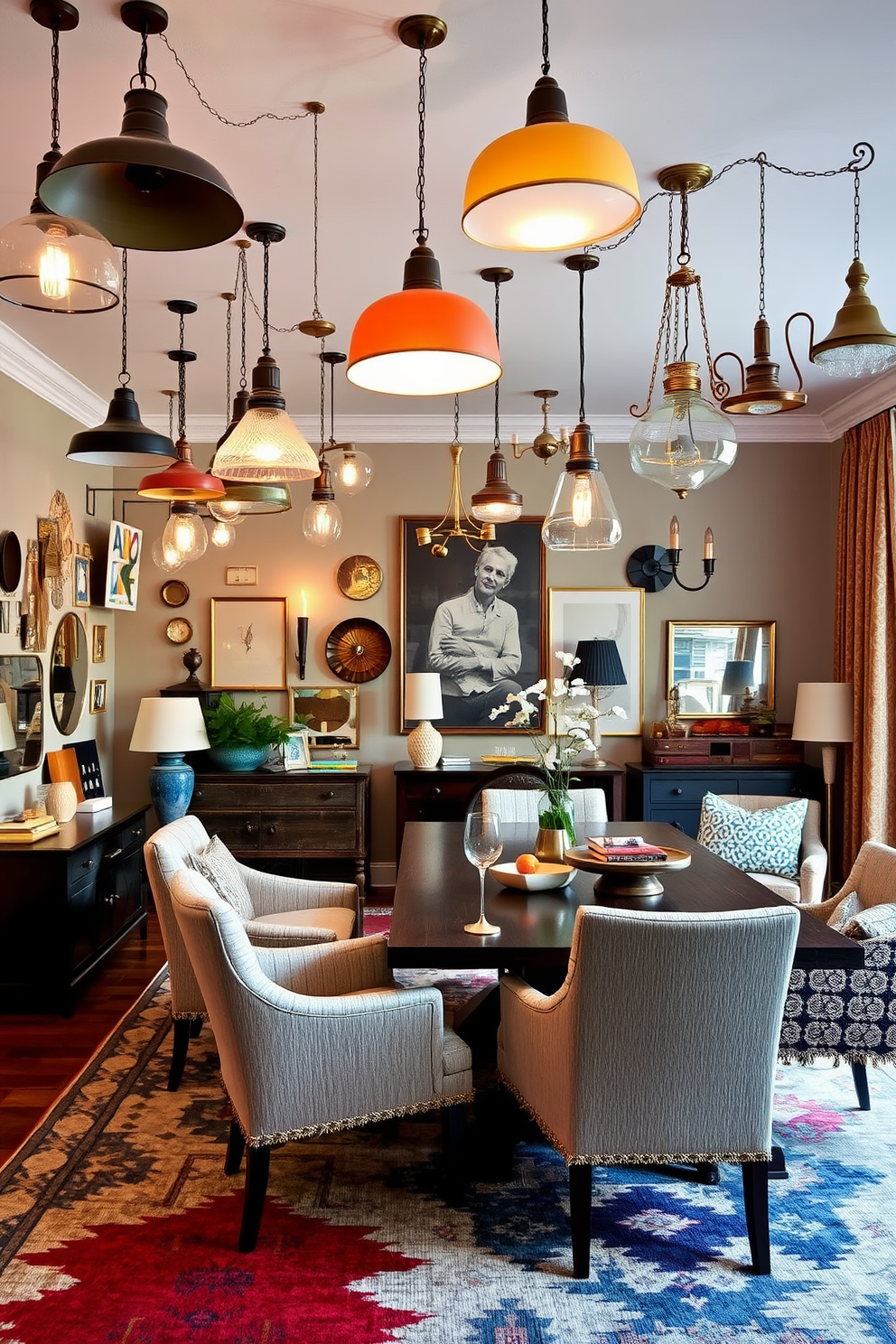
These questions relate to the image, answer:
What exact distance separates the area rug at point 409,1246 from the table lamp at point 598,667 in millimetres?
Answer: 2967

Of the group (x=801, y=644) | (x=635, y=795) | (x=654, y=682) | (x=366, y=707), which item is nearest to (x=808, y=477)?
(x=801, y=644)

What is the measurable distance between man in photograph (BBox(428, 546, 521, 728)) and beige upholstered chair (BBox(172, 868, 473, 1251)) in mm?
3629

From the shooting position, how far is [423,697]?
580 centimetres

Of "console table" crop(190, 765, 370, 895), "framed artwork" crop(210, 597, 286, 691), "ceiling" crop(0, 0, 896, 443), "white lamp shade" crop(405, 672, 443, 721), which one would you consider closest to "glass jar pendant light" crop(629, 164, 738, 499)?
"ceiling" crop(0, 0, 896, 443)

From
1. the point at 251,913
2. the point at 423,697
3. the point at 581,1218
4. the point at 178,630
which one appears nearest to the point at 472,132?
the point at 251,913

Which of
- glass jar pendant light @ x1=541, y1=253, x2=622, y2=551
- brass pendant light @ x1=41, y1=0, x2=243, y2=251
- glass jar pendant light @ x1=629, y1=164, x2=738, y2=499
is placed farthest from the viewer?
glass jar pendant light @ x1=541, y1=253, x2=622, y2=551

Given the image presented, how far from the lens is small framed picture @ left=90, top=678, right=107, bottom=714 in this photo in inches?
227

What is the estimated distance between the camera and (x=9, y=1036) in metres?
3.83

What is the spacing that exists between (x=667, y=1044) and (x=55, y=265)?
6.64 ft

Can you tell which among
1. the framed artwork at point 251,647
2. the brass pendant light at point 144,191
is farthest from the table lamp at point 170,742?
the brass pendant light at point 144,191

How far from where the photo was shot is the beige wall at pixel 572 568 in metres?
6.16

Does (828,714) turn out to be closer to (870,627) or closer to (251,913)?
(870,627)

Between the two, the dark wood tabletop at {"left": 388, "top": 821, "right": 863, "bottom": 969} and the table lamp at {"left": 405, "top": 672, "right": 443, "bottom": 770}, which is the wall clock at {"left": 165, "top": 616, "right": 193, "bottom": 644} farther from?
the dark wood tabletop at {"left": 388, "top": 821, "right": 863, "bottom": 969}

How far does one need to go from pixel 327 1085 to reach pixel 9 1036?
6.58ft
